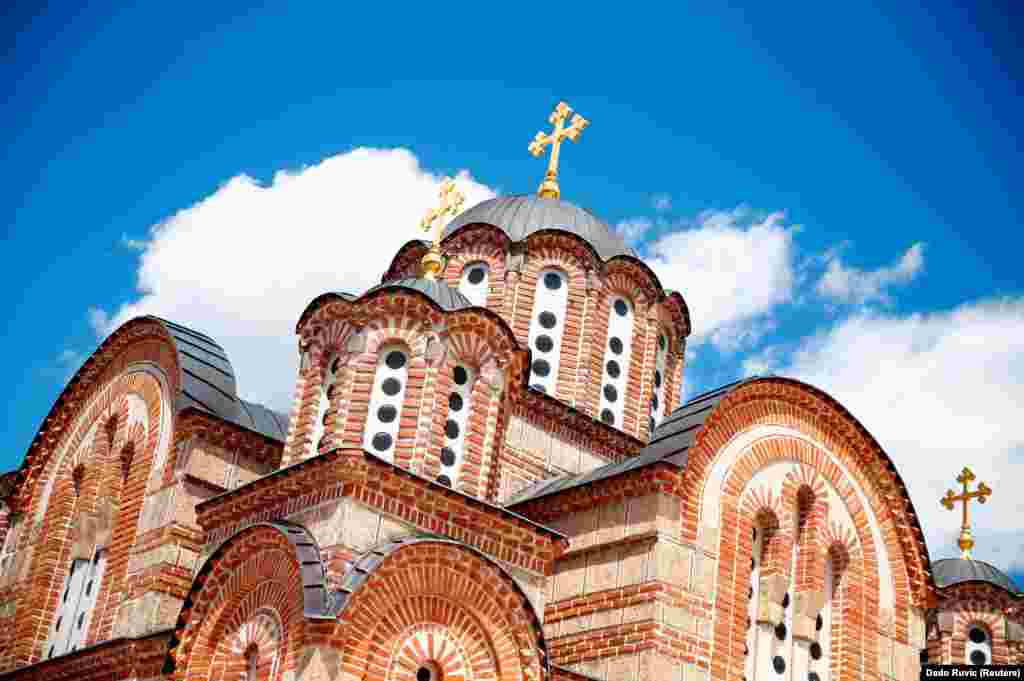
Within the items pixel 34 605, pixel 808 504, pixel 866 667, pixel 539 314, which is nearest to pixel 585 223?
pixel 539 314

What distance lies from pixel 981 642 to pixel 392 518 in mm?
11662

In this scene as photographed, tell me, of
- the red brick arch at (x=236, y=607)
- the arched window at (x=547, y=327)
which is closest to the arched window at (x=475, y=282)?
the arched window at (x=547, y=327)

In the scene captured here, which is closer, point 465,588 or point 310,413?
point 465,588

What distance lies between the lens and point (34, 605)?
17.7 metres

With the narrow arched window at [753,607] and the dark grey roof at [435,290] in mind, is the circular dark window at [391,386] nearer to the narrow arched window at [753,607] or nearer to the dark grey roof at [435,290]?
the dark grey roof at [435,290]

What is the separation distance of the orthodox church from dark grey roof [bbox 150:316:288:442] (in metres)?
0.05

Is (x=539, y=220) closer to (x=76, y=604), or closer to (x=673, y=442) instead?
(x=673, y=442)

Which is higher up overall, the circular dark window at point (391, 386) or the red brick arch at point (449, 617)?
the circular dark window at point (391, 386)

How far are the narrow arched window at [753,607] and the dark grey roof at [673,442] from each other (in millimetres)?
1506

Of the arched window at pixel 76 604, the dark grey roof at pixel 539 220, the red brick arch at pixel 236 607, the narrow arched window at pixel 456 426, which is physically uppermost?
the dark grey roof at pixel 539 220

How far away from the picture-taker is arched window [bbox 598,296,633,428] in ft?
64.3

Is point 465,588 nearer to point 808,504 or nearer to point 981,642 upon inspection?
point 808,504

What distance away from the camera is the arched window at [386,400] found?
46.4 ft

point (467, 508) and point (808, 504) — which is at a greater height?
point (808, 504)
